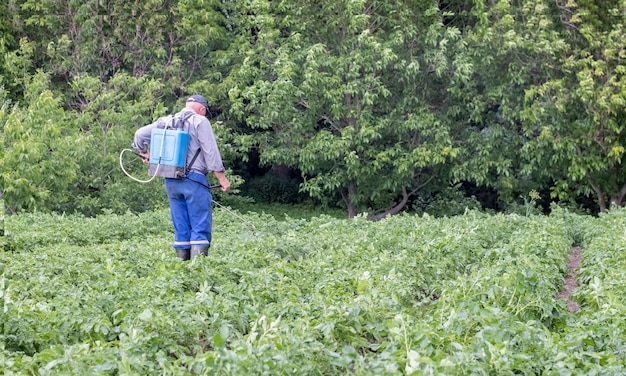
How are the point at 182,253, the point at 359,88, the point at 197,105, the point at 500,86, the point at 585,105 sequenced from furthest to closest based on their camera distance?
the point at 500,86 → the point at 359,88 → the point at 585,105 → the point at 197,105 → the point at 182,253

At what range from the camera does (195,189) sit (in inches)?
347

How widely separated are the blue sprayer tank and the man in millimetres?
149

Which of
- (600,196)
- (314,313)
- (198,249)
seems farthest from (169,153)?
(600,196)

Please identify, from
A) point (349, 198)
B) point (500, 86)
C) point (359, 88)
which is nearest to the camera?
point (359, 88)

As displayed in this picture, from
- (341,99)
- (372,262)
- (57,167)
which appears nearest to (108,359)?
(372,262)

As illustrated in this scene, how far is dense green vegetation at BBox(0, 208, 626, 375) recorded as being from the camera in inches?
149

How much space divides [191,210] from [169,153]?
65cm

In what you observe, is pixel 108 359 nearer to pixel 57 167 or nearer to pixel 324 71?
pixel 57 167

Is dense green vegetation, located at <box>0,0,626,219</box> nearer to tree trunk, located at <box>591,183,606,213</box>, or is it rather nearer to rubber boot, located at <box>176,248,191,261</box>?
tree trunk, located at <box>591,183,606,213</box>

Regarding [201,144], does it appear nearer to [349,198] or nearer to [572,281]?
[572,281]

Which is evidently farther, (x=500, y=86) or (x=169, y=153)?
(x=500, y=86)

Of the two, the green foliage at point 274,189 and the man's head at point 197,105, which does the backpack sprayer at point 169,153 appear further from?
the green foliage at point 274,189

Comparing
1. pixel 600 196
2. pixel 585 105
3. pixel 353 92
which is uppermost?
pixel 353 92

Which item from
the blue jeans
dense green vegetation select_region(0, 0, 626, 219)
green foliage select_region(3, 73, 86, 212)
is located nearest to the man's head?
the blue jeans
